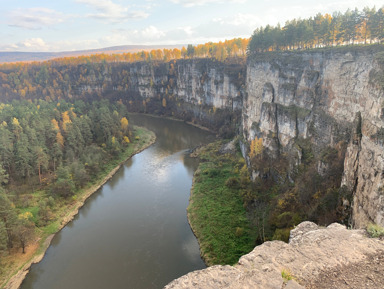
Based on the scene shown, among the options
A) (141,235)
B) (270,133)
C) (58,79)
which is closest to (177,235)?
(141,235)

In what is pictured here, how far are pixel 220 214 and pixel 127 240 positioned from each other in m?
9.32

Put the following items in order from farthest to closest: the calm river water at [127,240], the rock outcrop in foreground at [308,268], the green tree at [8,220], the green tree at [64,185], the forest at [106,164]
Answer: the green tree at [64,185] → the green tree at [8,220] → the forest at [106,164] → the calm river water at [127,240] → the rock outcrop in foreground at [308,268]

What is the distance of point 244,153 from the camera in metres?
41.8

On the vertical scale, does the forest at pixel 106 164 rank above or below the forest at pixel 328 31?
below

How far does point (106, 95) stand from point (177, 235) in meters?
81.6

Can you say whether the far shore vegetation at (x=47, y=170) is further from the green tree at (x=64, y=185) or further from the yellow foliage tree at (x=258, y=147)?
the yellow foliage tree at (x=258, y=147)

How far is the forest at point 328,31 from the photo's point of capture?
30.5 m

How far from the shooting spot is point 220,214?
27.5 m

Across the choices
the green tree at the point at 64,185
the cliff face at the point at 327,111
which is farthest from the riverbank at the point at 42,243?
the cliff face at the point at 327,111

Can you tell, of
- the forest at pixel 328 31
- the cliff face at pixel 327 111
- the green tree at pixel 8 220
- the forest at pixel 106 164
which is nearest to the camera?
the cliff face at pixel 327 111

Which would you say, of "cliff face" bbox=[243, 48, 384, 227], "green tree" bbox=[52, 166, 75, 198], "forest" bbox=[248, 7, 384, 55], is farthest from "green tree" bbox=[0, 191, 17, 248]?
"forest" bbox=[248, 7, 384, 55]

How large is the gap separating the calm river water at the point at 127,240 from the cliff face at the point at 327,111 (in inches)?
505

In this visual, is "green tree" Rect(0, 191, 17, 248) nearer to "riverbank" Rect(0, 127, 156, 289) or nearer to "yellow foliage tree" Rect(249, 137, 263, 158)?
"riverbank" Rect(0, 127, 156, 289)

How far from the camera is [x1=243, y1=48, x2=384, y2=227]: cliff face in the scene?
589 inches
